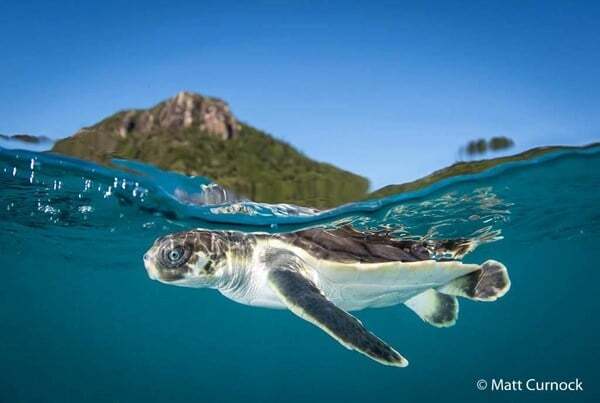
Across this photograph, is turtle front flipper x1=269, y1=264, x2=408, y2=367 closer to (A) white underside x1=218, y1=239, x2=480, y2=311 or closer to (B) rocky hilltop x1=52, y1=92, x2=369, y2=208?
(A) white underside x1=218, y1=239, x2=480, y2=311

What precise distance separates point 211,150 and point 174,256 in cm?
163

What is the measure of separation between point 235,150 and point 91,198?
6.13 meters

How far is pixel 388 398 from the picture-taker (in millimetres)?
42250

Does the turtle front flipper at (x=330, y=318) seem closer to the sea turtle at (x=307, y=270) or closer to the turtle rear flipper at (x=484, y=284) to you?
the sea turtle at (x=307, y=270)

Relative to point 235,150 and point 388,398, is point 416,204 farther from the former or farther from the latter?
point 388,398

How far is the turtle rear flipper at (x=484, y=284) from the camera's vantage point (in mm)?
6855

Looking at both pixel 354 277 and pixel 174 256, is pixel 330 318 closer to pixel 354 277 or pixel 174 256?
pixel 354 277

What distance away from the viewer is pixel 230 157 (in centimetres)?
632

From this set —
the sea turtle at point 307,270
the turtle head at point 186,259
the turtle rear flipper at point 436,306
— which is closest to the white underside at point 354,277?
the sea turtle at point 307,270

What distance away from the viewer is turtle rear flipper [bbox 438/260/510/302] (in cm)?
686

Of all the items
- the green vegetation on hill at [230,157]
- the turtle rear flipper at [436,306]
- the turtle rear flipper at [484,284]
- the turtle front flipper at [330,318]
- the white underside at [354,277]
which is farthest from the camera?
the turtle rear flipper at [436,306]

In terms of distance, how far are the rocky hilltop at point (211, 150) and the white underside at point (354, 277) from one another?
1.27 meters

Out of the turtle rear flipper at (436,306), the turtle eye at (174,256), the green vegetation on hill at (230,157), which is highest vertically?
the green vegetation on hill at (230,157)

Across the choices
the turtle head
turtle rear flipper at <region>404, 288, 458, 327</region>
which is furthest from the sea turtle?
turtle rear flipper at <region>404, 288, 458, 327</region>
